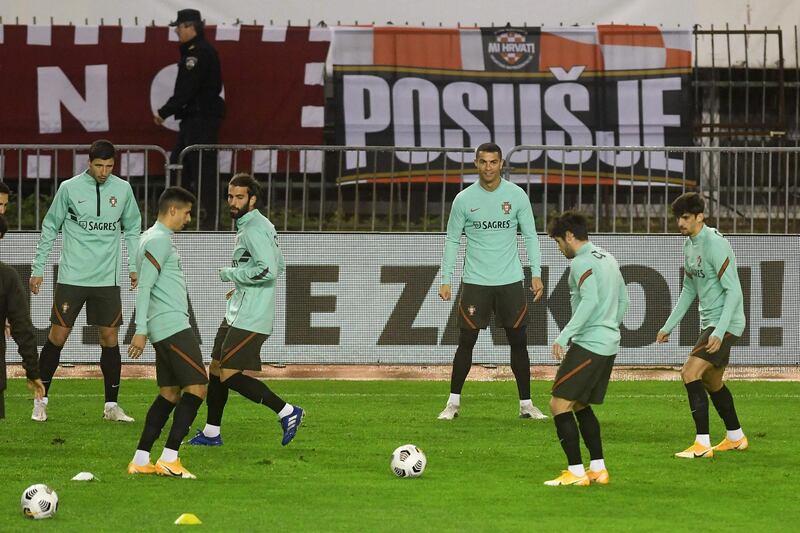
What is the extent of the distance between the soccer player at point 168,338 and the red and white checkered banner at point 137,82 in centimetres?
927

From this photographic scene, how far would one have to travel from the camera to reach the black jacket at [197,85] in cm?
1677

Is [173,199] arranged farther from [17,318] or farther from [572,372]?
[572,372]

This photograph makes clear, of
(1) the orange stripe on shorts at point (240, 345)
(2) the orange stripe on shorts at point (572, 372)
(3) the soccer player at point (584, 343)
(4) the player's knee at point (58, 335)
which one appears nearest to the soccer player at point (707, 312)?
(3) the soccer player at point (584, 343)

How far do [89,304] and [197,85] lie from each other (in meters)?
5.75

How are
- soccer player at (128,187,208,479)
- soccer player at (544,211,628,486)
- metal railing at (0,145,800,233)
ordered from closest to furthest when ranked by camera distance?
1. soccer player at (544,211,628,486)
2. soccer player at (128,187,208,479)
3. metal railing at (0,145,800,233)

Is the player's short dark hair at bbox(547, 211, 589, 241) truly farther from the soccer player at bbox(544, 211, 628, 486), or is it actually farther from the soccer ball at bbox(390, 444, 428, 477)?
the soccer ball at bbox(390, 444, 428, 477)

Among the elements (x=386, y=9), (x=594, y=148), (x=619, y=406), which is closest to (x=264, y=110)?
(x=386, y=9)

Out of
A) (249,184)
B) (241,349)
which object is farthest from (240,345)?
(249,184)

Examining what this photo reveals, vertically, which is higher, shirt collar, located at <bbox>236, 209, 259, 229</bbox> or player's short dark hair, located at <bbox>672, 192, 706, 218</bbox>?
player's short dark hair, located at <bbox>672, 192, 706, 218</bbox>

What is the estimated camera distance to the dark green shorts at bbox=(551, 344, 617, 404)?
8.55m

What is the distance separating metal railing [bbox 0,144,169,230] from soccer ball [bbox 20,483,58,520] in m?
8.06

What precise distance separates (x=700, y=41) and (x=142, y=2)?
6.91 meters

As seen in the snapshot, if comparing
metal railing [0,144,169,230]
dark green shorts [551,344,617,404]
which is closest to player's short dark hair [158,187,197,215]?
dark green shorts [551,344,617,404]

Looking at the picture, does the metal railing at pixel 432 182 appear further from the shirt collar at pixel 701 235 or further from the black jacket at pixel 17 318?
the black jacket at pixel 17 318
